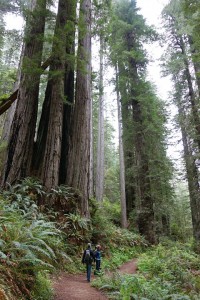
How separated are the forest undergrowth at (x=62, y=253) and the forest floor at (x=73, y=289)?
0.65ft

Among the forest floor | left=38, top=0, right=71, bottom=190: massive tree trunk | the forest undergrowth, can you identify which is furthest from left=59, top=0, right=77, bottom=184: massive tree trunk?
the forest floor

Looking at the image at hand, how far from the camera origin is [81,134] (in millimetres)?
9766

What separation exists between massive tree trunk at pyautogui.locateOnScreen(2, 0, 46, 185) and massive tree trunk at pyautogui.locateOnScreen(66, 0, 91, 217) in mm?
1481

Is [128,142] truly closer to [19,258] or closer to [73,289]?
[73,289]

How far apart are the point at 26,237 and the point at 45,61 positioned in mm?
7416

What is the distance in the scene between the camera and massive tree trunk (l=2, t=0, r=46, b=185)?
8555 mm

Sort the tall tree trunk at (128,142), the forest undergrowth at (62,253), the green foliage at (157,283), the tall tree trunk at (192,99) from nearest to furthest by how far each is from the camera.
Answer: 1. the forest undergrowth at (62,253)
2. the green foliage at (157,283)
3. the tall tree trunk at (192,99)
4. the tall tree trunk at (128,142)

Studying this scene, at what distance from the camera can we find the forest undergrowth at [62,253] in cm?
371

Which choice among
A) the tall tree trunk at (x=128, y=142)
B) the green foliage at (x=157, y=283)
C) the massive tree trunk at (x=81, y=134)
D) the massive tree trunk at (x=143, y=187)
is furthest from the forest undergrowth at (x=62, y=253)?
the tall tree trunk at (x=128, y=142)

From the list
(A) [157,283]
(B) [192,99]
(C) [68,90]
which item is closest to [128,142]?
(B) [192,99]

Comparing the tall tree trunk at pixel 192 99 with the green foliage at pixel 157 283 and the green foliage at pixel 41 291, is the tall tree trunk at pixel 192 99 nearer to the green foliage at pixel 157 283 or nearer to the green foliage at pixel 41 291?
the green foliage at pixel 157 283

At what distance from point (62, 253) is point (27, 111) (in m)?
5.65

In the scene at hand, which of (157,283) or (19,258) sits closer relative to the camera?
(19,258)

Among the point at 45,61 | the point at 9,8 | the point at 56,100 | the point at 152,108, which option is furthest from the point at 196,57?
the point at 9,8
